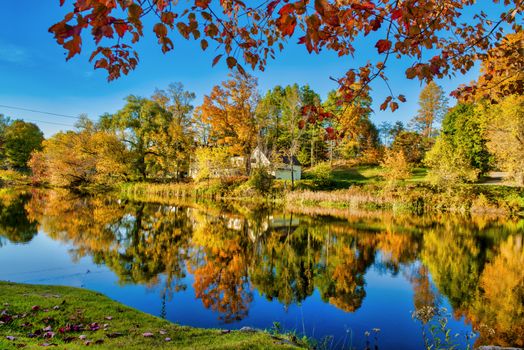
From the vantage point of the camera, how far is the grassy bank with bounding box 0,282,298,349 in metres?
3.46

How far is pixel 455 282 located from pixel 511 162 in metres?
18.5

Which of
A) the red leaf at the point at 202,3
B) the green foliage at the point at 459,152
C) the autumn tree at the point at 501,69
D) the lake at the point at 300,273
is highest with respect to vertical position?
the green foliage at the point at 459,152

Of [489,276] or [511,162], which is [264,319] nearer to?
[489,276]

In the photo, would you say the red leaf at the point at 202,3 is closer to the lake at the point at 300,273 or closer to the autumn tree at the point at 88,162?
the lake at the point at 300,273

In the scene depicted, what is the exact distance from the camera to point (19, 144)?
54250 mm

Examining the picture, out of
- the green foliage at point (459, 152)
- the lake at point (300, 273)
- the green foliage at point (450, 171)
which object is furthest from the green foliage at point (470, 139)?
the lake at point (300, 273)

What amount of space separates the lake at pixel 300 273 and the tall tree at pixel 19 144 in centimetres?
4773

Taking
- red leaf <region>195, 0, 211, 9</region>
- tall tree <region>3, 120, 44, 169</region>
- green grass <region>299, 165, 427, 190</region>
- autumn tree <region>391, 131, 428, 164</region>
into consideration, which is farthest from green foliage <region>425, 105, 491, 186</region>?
tall tree <region>3, 120, 44, 169</region>

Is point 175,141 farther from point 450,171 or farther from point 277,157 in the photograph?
point 450,171

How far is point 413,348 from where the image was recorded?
4977mm

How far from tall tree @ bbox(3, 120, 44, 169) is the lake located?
47734mm

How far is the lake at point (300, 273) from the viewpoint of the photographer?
230 inches

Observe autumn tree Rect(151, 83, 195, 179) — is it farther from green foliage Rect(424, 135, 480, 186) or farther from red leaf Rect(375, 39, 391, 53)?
red leaf Rect(375, 39, 391, 53)

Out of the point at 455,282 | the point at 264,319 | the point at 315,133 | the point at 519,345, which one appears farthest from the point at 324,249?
the point at 315,133
